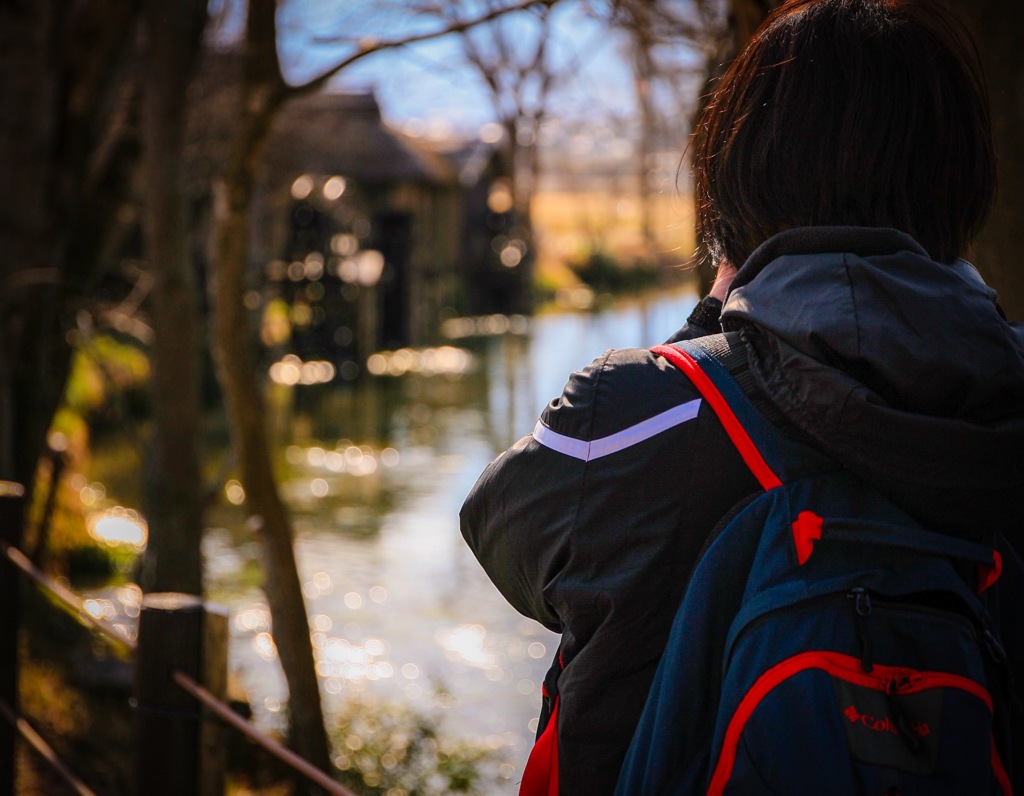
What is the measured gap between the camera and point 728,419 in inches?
45.3

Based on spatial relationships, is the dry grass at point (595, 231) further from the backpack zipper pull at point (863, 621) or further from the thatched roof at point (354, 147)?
the backpack zipper pull at point (863, 621)

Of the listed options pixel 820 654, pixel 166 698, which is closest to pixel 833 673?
pixel 820 654

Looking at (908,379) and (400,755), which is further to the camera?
(400,755)

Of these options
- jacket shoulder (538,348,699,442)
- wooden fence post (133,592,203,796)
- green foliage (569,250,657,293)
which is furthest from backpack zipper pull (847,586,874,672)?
green foliage (569,250,657,293)

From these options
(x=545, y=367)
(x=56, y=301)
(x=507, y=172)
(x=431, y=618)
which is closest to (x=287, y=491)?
(x=431, y=618)

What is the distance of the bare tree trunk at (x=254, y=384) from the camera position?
166 inches

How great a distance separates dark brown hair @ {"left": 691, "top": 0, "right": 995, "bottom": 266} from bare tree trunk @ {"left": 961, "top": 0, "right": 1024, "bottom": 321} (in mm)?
1029

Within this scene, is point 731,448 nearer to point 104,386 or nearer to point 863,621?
point 863,621

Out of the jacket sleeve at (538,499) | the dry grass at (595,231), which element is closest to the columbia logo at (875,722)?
the jacket sleeve at (538,499)

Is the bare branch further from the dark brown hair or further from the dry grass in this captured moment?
the dry grass

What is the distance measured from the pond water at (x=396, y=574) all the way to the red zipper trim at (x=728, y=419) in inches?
168

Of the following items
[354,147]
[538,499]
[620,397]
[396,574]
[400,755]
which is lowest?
[400,755]

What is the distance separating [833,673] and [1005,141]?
1539 mm

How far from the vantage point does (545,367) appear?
1944 cm
